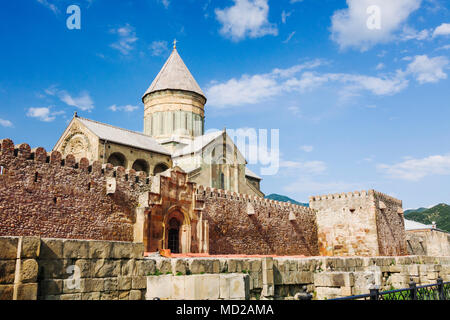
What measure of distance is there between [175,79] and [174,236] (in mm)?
18426

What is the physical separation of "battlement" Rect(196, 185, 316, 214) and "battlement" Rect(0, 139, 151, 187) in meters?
3.17

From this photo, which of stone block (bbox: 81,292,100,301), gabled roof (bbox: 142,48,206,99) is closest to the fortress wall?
gabled roof (bbox: 142,48,206,99)

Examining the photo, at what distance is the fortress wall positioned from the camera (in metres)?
24.9

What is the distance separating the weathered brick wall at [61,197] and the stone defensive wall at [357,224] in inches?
Answer: 570

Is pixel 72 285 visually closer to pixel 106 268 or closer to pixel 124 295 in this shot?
pixel 106 268

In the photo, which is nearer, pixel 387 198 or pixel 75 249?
pixel 75 249

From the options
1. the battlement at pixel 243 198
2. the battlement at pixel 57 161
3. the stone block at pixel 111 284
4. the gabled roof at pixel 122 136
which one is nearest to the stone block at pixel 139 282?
the stone block at pixel 111 284

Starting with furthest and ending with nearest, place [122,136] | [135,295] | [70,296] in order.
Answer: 1. [122,136]
2. [135,295]
3. [70,296]

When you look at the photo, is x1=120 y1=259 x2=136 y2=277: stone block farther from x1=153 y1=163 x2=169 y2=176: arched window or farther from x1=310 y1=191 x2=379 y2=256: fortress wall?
x1=310 y1=191 x2=379 y2=256: fortress wall

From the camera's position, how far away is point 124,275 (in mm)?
7148

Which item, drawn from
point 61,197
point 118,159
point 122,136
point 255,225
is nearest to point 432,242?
point 255,225

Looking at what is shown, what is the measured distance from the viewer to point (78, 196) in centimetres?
1419

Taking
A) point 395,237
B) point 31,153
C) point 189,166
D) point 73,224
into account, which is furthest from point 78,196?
point 395,237
